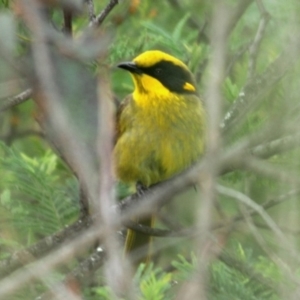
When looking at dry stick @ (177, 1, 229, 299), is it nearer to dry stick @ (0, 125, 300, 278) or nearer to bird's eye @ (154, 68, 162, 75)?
dry stick @ (0, 125, 300, 278)

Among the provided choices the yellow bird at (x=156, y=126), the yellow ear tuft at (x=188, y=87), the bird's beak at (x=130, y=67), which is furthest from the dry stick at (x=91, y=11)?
the yellow ear tuft at (x=188, y=87)

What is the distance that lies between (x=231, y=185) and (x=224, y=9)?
3265 mm

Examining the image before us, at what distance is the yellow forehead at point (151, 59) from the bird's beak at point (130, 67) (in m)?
0.03

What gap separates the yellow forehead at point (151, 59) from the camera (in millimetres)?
4656

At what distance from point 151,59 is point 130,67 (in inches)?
8.7

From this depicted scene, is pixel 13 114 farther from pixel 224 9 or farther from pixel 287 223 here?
pixel 224 9

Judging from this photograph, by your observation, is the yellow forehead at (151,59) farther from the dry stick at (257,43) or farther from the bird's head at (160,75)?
the dry stick at (257,43)

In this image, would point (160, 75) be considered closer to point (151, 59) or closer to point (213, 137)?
point (151, 59)

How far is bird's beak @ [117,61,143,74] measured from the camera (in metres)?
4.45

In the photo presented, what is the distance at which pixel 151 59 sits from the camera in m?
4.73

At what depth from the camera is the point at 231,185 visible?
5.21 m

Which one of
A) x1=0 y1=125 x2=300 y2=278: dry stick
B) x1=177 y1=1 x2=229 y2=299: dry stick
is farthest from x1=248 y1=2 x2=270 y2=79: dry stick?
x1=177 y1=1 x2=229 y2=299: dry stick

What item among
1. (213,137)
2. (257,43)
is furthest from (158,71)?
(213,137)

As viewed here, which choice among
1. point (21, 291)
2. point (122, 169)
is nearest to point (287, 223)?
point (21, 291)
